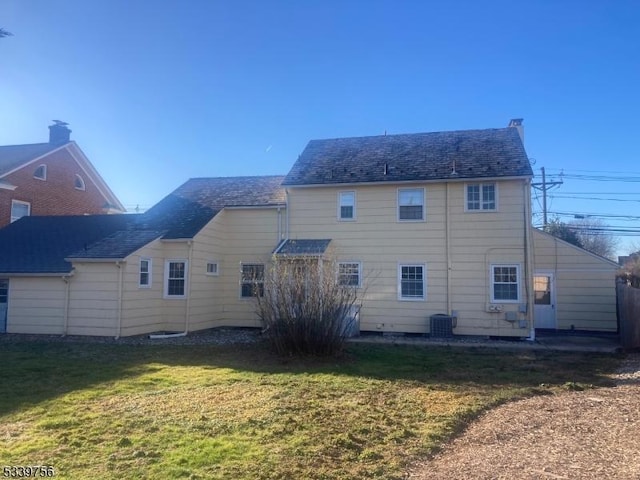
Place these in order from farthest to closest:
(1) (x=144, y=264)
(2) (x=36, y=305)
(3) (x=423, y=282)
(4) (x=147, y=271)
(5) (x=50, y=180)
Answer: (5) (x=50, y=180), (3) (x=423, y=282), (4) (x=147, y=271), (1) (x=144, y=264), (2) (x=36, y=305)

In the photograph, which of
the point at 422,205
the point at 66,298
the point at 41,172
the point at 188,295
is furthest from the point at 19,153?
the point at 422,205

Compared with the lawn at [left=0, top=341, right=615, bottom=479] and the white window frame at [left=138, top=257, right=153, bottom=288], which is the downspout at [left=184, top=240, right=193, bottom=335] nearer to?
the white window frame at [left=138, top=257, right=153, bottom=288]

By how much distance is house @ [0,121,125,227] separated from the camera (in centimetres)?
2183

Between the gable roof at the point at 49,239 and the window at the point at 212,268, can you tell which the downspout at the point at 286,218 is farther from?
the gable roof at the point at 49,239

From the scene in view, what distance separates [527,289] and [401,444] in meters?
11.3

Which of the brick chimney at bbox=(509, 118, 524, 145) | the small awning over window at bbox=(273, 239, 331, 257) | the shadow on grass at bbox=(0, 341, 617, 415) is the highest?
the brick chimney at bbox=(509, 118, 524, 145)

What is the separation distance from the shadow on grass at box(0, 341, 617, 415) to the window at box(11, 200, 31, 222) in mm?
10791

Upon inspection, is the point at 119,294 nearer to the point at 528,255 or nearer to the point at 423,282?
the point at 423,282

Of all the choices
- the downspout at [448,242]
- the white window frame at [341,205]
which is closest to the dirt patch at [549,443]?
the downspout at [448,242]

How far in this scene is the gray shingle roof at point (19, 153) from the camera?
2185 centimetres

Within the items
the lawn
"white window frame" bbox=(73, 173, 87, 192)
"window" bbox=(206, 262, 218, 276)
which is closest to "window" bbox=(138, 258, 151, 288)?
"window" bbox=(206, 262, 218, 276)

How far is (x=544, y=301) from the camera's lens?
18.3 metres

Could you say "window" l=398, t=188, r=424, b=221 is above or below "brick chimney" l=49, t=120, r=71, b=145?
below

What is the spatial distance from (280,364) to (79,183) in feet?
68.2
